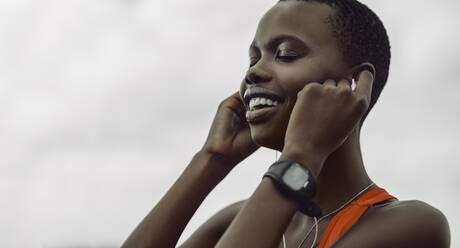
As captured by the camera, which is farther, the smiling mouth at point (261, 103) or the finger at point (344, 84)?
the smiling mouth at point (261, 103)

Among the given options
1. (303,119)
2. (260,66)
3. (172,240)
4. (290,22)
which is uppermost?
(290,22)

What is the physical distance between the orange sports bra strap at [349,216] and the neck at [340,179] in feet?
0.25

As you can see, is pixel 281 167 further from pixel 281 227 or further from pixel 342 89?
pixel 342 89

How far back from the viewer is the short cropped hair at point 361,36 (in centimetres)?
326

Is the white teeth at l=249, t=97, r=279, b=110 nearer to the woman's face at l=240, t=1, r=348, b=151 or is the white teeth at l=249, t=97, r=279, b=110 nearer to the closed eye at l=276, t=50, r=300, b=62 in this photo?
the woman's face at l=240, t=1, r=348, b=151

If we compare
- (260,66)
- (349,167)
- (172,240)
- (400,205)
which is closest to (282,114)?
(260,66)

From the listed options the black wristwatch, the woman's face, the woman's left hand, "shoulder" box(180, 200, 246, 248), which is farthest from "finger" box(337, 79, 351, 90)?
"shoulder" box(180, 200, 246, 248)

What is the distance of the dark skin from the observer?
2.64 m

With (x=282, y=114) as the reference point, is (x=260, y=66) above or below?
above

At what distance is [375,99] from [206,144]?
3.54ft

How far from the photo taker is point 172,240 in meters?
3.67

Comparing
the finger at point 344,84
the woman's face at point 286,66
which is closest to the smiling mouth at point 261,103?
the woman's face at point 286,66

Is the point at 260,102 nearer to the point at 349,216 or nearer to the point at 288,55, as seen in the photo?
the point at 288,55

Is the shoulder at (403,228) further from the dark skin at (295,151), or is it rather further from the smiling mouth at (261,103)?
the smiling mouth at (261,103)
